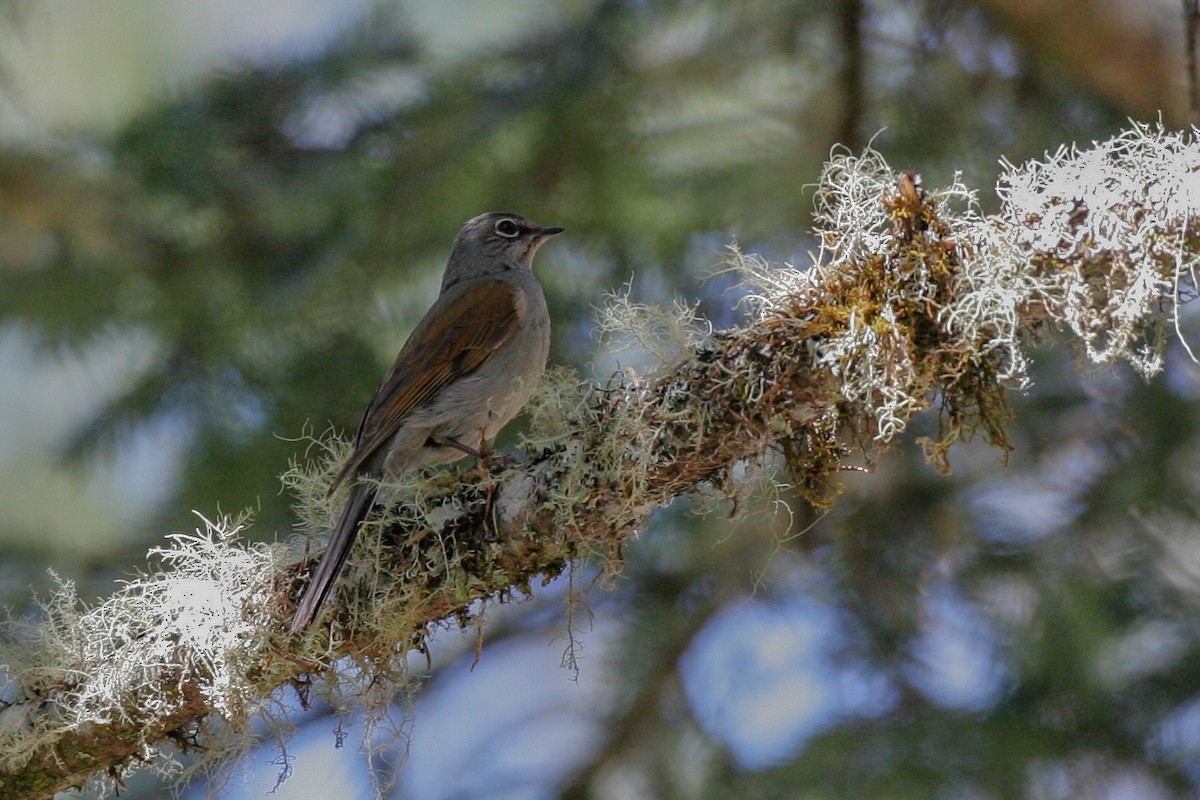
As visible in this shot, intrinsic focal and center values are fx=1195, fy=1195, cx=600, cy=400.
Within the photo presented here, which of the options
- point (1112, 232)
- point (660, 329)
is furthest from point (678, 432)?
point (1112, 232)

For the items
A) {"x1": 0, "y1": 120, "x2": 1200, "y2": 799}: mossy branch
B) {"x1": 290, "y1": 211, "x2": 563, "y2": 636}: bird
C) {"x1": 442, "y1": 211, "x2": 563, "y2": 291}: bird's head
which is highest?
{"x1": 442, "y1": 211, "x2": 563, "y2": 291}: bird's head

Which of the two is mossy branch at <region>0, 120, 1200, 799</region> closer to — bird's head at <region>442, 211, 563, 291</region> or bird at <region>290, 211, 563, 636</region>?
bird at <region>290, 211, 563, 636</region>

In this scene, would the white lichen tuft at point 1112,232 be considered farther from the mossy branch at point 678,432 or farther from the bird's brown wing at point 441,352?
the bird's brown wing at point 441,352

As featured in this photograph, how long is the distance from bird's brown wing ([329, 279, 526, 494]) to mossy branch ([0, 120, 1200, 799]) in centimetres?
36

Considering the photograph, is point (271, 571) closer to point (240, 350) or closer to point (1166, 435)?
point (240, 350)

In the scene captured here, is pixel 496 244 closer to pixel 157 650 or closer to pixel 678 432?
pixel 157 650

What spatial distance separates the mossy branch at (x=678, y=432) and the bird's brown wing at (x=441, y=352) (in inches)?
14.0

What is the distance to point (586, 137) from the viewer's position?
5.70 meters

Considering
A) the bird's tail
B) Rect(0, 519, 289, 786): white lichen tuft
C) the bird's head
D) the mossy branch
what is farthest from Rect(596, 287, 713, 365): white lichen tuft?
the bird's head

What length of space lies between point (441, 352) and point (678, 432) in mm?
1848

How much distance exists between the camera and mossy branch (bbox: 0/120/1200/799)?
7.46ft

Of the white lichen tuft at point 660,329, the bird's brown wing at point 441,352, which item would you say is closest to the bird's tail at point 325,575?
the bird's brown wing at point 441,352

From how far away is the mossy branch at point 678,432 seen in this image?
2.27 meters

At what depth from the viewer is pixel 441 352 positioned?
438 cm
